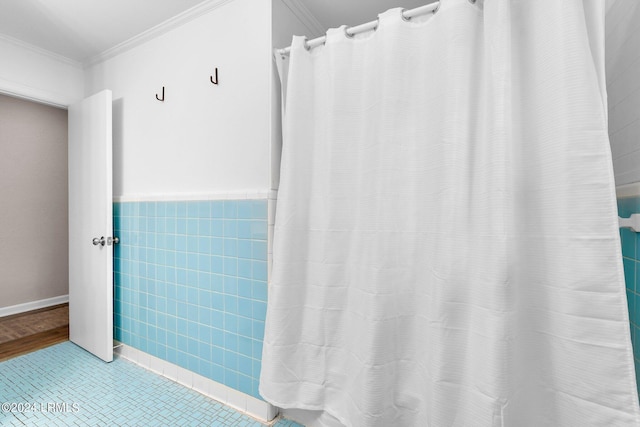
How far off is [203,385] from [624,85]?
7.42 feet

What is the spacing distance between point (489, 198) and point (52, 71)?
2991mm

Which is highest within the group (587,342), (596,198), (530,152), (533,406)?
(530,152)

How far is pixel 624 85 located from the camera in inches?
35.0

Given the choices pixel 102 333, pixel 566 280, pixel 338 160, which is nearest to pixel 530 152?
pixel 566 280

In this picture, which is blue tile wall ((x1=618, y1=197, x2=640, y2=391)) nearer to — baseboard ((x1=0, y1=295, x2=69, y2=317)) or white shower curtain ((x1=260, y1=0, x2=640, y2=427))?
white shower curtain ((x1=260, y1=0, x2=640, y2=427))

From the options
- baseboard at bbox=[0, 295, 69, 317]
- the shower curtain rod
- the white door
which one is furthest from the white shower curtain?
baseboard at bbox=[0, 295, 69, 317]

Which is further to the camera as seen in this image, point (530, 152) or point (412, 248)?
point (412, 248)

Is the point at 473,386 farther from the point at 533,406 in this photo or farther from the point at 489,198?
the point at 489,198

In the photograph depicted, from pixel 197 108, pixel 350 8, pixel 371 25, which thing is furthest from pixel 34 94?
pixel 371 25

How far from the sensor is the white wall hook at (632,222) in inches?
30.2

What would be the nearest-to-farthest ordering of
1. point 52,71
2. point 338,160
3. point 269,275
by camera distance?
point 338,160 → point 269,275 → point 52,71

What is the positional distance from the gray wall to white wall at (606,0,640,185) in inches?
178

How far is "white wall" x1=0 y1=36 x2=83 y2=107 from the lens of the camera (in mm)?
1898

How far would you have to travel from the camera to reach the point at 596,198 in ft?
2.61
